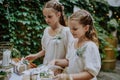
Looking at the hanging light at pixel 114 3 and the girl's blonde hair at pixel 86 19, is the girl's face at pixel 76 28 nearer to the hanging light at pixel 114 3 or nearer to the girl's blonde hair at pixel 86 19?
the girl's blonde hair at pixel 86 19

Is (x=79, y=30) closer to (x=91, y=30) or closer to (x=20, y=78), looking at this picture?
(x=91, y=30)

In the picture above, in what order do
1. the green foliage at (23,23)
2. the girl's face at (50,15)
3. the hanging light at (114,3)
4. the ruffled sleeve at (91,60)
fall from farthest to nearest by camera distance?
1. the hanging light at (114,3)
2. the green foliage at (23,23)
3. the girl's face at (50,15)
4. the ruffled sleeve at (91,60)

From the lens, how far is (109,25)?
6.10 metres

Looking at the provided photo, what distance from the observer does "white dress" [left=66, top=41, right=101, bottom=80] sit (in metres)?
1.73

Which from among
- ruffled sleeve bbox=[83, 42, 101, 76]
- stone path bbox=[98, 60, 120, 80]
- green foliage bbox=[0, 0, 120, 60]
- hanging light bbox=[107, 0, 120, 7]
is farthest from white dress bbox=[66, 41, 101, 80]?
hanging light bbox=[107, 0, 120, 7]

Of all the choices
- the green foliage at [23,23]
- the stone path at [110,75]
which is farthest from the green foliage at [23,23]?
the stone path at [110,75]

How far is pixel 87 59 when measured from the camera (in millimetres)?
1737

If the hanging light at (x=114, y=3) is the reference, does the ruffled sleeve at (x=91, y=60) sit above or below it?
below

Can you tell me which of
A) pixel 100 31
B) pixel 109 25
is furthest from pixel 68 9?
pixel 109 25

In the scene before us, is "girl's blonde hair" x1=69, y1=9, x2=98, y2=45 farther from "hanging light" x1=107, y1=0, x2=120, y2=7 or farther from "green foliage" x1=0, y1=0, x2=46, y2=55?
"hanging light" x1=107, y1=0, x2=120, y2=7

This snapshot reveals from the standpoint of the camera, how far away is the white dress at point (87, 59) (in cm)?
173

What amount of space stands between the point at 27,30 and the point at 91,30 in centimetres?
281

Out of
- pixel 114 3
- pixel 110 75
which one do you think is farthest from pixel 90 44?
pixel 114 3

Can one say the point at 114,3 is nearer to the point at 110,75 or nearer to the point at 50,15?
the point at 110,75
